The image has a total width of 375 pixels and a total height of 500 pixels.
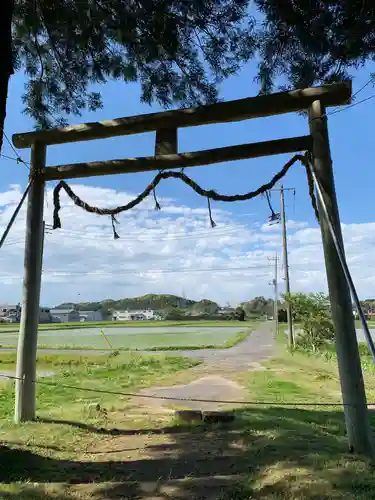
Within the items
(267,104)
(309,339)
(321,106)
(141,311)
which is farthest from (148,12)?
(141,311)

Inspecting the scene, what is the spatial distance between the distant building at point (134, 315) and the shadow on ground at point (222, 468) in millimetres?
54931

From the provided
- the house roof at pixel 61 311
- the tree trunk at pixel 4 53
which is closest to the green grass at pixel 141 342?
the tree trunk at pixel 4 53

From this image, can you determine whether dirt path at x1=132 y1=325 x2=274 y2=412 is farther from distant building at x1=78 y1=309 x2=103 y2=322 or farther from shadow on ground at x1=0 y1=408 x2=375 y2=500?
distant building at x1=78 y1=309 x2=103 y2=322

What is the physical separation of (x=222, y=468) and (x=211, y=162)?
247 cm

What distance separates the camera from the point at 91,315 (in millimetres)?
59500

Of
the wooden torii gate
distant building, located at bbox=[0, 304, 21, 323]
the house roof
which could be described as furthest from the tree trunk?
the house roof

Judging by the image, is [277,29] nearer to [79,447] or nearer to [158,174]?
[158,174]

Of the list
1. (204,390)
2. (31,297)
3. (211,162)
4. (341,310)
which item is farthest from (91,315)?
(341,310)

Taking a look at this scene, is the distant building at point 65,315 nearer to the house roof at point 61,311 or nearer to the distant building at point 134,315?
the house roof at point 61,311

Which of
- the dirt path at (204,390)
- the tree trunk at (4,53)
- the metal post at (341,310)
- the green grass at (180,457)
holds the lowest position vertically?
the dirt path at (204,390)

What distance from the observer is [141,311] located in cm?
6144

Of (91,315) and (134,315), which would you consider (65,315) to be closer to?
(91,315)

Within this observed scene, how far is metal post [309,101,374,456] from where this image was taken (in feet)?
10.5

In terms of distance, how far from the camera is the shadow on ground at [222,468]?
242cm
